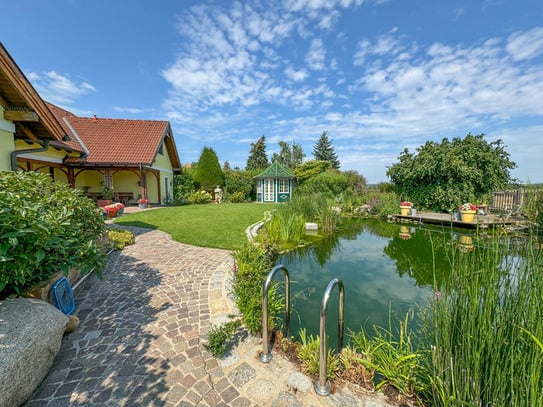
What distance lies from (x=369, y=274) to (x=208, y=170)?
57.1 feet

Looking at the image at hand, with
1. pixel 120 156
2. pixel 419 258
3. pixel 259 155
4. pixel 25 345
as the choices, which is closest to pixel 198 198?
pixel 120 156

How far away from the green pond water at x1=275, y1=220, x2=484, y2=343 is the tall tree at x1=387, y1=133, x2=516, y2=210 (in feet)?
20.5

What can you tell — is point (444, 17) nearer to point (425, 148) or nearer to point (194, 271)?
point (194, 271)

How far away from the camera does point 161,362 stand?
7.22 feet

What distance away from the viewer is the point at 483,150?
1291 cm

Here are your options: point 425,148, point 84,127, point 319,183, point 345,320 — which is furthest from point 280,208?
point 84,127

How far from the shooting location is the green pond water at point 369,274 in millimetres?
3355

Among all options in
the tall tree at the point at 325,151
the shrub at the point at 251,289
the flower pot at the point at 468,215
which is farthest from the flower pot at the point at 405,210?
the tall tree at the point at 325,151

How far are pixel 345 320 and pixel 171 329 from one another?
2.47 m

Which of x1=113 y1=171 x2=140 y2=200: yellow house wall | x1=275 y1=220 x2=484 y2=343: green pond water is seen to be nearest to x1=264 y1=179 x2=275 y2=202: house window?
x1=113 y1=171 x2=140 y2=200: yellow house wall

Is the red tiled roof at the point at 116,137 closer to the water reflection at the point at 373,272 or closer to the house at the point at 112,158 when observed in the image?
the house at the point at 112,158

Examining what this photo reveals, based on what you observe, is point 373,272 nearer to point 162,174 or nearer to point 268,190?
point 162,174

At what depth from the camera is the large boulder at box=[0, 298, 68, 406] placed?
1631mm

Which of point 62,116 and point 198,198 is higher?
point 62,116
